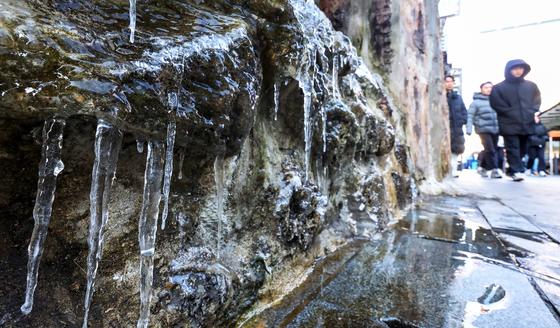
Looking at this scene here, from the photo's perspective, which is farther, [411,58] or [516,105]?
[516,105]

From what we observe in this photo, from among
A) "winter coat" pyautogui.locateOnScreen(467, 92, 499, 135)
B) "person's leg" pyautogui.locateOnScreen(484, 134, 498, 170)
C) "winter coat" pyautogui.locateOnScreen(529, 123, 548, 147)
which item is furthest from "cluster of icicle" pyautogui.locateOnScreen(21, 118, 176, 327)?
"winter coat" pyautogui.locateOnScreen(529, 123, 548, 147)

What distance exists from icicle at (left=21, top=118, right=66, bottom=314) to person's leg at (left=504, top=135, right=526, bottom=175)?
9168 mm

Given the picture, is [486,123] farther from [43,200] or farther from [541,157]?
[43,200]

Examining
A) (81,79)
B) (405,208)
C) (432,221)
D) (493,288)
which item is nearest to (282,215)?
(493,288)

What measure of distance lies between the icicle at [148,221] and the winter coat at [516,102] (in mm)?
8767

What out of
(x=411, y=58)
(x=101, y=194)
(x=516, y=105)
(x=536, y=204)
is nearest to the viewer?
(x=101, y=194)

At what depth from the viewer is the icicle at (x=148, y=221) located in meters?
1.23

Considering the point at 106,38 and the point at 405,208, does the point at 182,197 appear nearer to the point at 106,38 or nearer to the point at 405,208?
the point at 106,38

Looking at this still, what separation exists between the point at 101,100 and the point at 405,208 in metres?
4.19

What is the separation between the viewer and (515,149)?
7.94 m

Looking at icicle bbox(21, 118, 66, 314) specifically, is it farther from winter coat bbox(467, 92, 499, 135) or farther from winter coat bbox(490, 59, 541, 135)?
winter coat bbox(467, 92, 499, 135)

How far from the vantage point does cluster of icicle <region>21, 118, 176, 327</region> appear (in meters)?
1.06

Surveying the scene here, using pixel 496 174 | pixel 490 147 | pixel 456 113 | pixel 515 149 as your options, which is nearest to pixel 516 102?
pixel 515 149

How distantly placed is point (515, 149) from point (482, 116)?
135 cm
